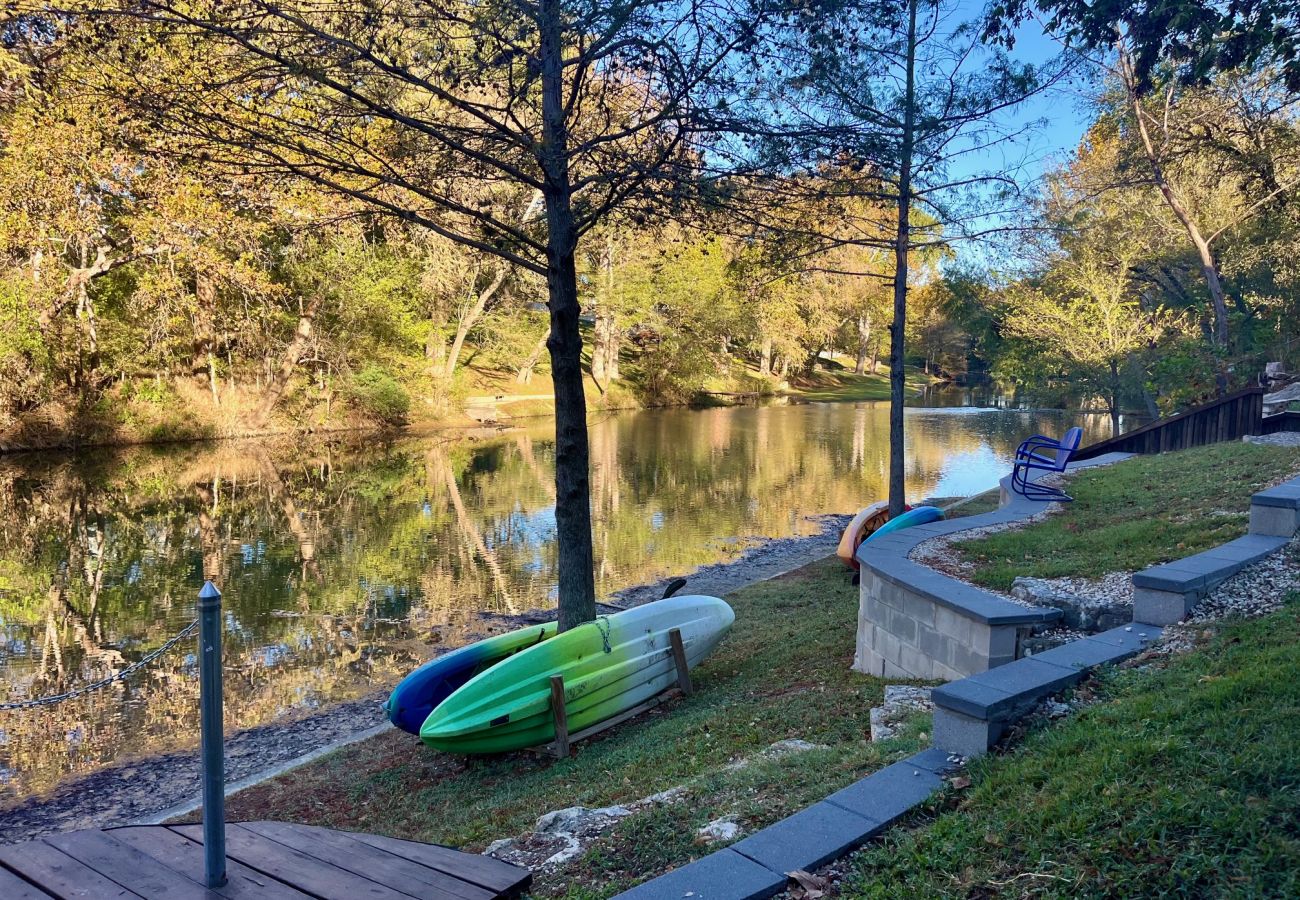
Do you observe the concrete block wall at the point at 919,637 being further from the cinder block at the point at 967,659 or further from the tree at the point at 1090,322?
the tree at the point at 1090,322

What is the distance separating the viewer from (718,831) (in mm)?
3689

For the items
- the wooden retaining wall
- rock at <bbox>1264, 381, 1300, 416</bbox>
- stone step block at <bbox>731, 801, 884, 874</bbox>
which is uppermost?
rock at <bbox>1264, 381, 1300, 416</bbox>

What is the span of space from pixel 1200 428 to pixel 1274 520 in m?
10.3

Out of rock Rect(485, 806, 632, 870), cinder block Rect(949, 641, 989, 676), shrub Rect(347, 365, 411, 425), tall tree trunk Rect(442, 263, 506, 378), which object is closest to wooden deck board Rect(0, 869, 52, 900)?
rock Rect(485, 806, 632, 870)

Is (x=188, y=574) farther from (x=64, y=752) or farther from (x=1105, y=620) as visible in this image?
(x=1105, y=620)

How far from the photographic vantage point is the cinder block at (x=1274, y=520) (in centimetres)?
628

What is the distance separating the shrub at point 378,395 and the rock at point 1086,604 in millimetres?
30690

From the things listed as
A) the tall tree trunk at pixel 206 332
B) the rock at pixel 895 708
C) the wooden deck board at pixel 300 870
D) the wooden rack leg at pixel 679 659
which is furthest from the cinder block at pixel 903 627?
the tall tree trunk at pixel 206 332

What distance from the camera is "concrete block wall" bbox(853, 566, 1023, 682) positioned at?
217 inches

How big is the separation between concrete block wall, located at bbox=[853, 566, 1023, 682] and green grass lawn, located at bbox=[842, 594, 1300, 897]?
1629mm

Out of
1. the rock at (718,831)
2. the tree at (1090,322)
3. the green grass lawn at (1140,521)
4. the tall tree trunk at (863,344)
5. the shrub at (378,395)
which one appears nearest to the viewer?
the rock at (718,831)

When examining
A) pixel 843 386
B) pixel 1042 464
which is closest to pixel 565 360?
pixel 1042 464

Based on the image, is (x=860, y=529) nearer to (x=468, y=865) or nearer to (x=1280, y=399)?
(x=468, y=865)

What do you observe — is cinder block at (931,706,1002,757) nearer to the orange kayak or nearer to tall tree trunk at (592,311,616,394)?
the orange kayak
